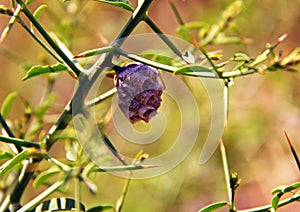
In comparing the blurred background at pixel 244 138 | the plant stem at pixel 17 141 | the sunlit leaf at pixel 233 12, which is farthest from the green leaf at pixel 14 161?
the blurred background at pixel 244 138

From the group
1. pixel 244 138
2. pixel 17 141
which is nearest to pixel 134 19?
pixel 17 141

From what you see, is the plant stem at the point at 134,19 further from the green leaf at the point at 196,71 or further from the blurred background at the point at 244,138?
the blurred background at the point at 244,138

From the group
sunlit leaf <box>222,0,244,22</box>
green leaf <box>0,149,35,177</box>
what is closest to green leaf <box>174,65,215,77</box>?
green leaf <box>0,149,35,177</box>

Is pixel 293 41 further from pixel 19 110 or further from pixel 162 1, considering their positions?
pixel 19 110

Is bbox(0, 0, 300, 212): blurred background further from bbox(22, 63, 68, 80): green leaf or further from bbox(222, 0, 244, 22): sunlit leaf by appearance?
bbox(22, 63, 68, 80): green leaf

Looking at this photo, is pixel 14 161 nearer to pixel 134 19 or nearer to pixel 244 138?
pixel 134 19

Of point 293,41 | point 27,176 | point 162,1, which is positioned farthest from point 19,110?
point 27,176
